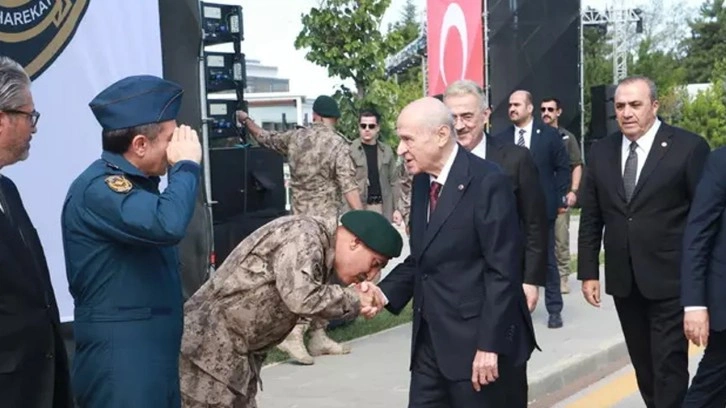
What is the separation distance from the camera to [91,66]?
591 centimetres

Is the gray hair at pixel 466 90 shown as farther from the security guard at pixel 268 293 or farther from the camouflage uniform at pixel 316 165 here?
the camouflage uniform at pixel 316 165

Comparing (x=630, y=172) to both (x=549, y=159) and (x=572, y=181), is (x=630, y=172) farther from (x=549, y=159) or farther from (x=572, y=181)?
(x=572, y=181)

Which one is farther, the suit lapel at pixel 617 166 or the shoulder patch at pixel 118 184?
the suit lapel at pixel 617 166

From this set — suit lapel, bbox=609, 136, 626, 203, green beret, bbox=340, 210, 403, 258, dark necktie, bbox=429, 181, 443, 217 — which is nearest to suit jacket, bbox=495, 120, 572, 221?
suit lapel, bbox=609, 136, 626, 203

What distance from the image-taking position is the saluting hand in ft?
11.4

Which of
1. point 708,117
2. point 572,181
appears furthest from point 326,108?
point 708,117

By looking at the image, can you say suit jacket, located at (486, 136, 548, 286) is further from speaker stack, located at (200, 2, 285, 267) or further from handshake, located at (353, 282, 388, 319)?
speaker stack, located at (200, 2, 285, 267)

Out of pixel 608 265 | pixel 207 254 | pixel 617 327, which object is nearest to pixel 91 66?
pixel 207 254

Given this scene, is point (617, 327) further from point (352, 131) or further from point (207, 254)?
point (352, 131)

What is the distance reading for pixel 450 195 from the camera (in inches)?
175

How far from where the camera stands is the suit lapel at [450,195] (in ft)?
14.6

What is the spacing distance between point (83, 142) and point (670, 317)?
3346mm

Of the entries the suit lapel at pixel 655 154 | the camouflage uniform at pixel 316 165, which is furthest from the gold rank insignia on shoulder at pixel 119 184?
the camouflage uniform at pixel 316 165

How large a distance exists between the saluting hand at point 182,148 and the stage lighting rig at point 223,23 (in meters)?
5.16
